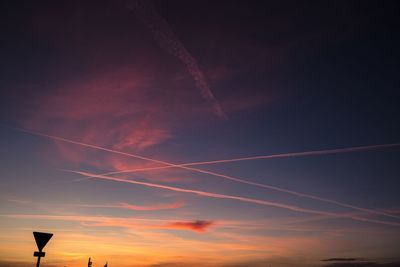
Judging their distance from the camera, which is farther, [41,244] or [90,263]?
[90,263]

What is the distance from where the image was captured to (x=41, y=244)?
10.7 m

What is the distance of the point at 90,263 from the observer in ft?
179

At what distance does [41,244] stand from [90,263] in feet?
165
